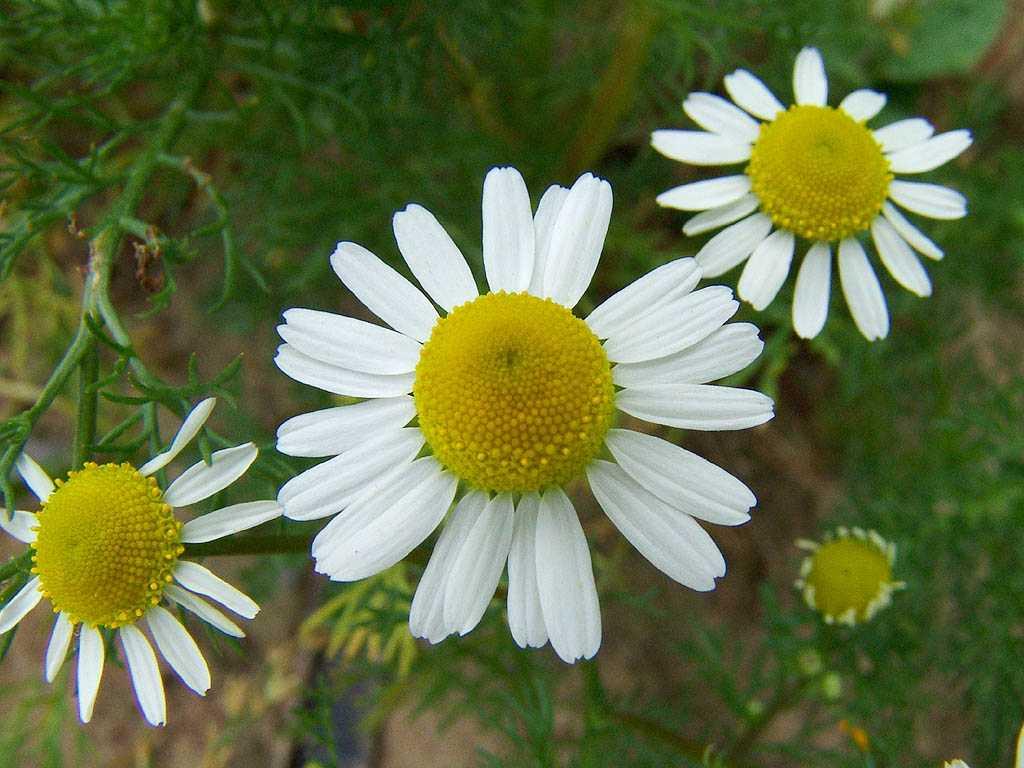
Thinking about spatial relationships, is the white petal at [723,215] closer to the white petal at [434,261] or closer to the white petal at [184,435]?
the white petal at [434,261]

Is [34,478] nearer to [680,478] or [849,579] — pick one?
[680,478]

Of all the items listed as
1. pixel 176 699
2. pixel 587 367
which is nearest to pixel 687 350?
pixel 587 367

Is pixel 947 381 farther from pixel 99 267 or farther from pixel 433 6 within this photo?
pixel 99 267

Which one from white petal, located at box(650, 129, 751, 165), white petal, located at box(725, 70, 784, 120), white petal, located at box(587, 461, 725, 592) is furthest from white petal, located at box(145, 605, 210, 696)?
white petal, located at box(725, 70, 784, 120)

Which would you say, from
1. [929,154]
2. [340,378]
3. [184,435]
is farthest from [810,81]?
[184,435]

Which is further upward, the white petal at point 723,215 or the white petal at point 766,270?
the white petal at point 723,215

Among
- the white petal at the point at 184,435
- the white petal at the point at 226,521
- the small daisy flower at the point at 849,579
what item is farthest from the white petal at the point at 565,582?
the small daisy flower at the point at 849,579
